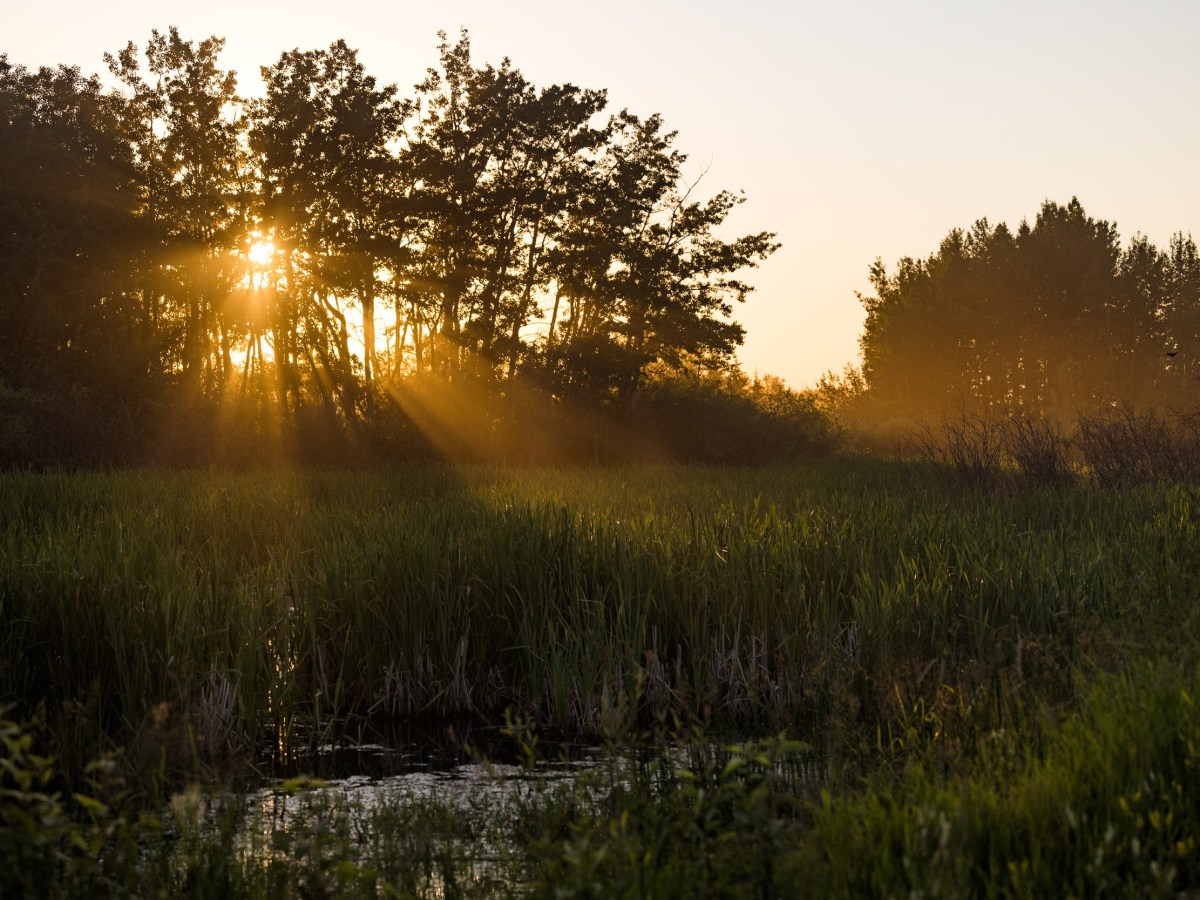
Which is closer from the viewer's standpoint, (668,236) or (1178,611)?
(1178,611)

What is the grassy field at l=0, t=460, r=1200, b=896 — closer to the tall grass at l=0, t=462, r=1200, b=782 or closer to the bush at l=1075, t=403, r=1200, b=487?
the tall grass at l=0, t=462, r=1200, b=782

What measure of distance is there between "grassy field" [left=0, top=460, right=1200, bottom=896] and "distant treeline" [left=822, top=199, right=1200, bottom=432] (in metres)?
46.7

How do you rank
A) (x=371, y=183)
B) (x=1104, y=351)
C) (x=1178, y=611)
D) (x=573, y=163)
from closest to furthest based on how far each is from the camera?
(x=1178, y=611) < (x=371, y=183) < (x=573, y=163) < (x=1104, y=351)

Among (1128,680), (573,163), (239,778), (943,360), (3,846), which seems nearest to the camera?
(3,846)

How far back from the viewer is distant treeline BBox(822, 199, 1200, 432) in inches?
2162

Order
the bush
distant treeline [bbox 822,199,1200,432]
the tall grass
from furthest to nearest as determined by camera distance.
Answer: distant treeline [bbox 822,199,1200,432] → the bush → the tall grass

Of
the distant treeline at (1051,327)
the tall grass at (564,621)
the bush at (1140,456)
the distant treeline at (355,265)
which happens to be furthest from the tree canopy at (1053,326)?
the tall grass at (564,621)

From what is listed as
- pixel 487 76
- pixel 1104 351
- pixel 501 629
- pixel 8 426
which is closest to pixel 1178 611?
pixel 501 629

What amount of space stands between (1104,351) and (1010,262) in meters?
6.40

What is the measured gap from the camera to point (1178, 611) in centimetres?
502

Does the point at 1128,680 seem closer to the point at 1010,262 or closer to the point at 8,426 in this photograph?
the point at 8,426

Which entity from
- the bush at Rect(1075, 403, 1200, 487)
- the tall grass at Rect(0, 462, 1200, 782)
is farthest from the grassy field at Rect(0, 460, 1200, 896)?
the bush at Rect(1075, 403, 1200, 487)

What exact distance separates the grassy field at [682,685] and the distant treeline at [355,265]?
17.7 m

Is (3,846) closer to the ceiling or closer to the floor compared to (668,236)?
closer to the floor
